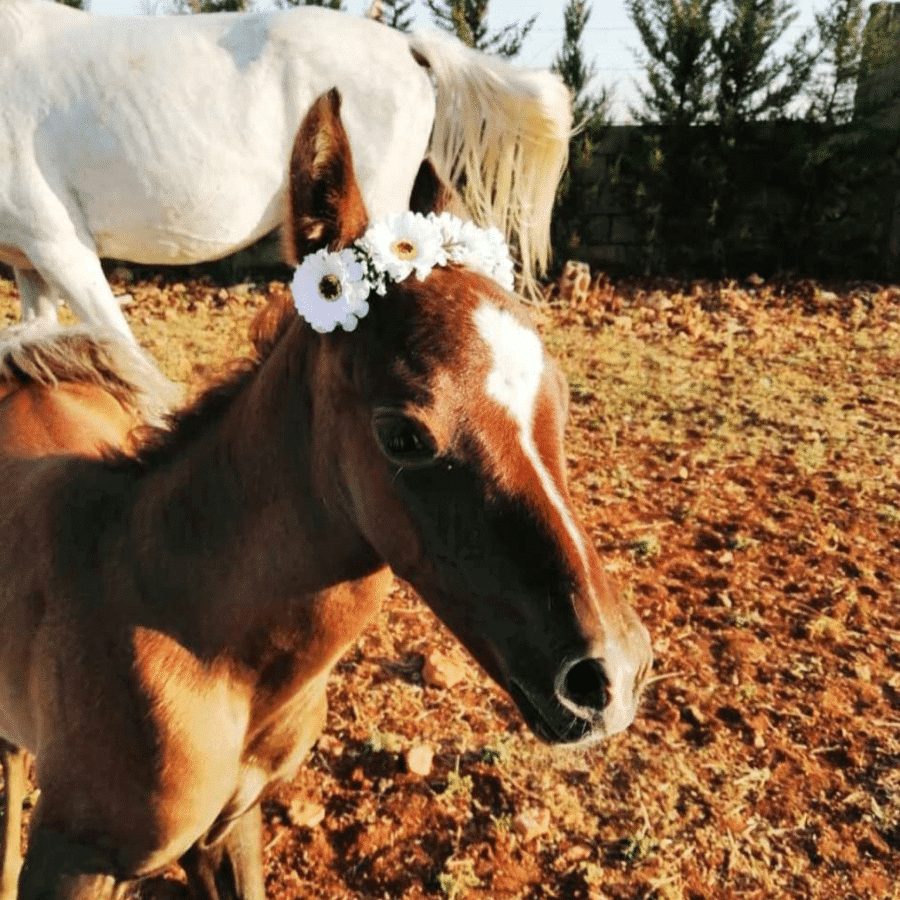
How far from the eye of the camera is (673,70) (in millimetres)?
9062

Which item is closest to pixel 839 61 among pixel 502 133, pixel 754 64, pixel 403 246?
pixel 754 64

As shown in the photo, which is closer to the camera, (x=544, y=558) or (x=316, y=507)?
(x=544, y=558)

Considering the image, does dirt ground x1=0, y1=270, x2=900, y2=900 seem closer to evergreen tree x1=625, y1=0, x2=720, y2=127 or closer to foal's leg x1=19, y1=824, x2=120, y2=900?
foal's leg x1=19, y1=824, x2=120, y2=900

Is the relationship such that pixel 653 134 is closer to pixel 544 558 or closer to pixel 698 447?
pixel 698 447

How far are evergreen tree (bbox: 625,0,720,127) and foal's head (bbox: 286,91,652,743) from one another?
326 inches

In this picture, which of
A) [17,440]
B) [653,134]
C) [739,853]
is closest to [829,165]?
[653,134]

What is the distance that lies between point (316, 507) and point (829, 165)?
28.6 ft

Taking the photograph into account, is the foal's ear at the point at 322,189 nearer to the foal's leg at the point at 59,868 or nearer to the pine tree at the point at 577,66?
the foal's leg at the point at 59,868

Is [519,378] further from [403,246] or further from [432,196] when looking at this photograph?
[432,196]

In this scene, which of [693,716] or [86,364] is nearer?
[86,364]

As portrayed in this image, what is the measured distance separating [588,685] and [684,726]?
1.98 m

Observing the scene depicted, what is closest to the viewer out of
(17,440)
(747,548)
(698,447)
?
(17,440)

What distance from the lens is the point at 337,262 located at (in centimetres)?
159

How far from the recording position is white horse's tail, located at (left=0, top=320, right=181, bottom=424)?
2.58 m
